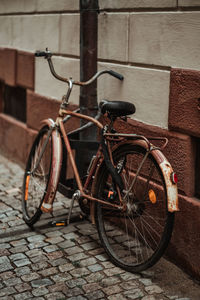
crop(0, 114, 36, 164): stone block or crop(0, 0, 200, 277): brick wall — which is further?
crop(0, 114, 36, 164): stone block

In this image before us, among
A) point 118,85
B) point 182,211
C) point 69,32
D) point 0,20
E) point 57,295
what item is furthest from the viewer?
point 0,20

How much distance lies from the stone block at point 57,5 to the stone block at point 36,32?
84 mm

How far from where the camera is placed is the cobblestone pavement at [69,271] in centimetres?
368

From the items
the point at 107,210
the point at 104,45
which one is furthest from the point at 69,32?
the point at 107,210

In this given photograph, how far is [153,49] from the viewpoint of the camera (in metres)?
4.33

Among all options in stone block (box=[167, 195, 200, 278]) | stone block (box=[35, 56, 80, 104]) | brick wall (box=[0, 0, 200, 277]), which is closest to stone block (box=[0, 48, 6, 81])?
stone block (box=[35, 56, 80, 104])

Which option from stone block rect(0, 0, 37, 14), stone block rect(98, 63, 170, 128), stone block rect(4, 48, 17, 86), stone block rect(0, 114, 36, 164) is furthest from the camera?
stone block rect(4, 48, 17, 86)

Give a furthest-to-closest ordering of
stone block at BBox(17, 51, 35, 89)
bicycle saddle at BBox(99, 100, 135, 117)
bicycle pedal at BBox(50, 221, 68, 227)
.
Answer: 1. stone block at BBox(17, 51, 35, 89)
2. bicycle pedal at BBox(50, 221, 68, 227)
3. bicycle saddle at BBox(99, 100, 135, 117)

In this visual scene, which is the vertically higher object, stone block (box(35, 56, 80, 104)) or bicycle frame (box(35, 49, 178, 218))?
stone block (box(35, 56, 80, 104))

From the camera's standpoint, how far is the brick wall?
3918 mm

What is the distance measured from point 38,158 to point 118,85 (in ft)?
3.27

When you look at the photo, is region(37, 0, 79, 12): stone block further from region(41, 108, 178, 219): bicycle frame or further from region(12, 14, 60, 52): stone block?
region(41, 108, 178, 219): bicycle frame

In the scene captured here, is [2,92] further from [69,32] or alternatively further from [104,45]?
[104,45]

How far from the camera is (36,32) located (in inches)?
263
